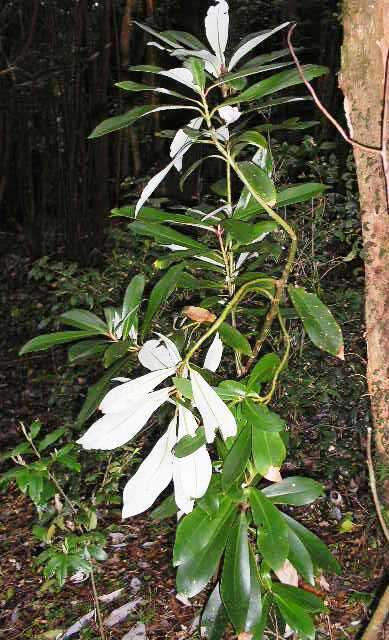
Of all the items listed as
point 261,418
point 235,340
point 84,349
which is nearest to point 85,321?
point 84,349

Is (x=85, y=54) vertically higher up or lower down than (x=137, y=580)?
higher up

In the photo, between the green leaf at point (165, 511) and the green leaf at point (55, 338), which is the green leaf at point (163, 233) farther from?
the green leaf at point (165, 511)

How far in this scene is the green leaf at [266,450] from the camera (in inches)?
40.6

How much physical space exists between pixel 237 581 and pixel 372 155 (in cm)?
75

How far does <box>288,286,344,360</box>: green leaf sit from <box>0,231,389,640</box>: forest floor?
0.74 m

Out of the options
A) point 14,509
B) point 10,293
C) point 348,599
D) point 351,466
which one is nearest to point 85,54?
point 10,293

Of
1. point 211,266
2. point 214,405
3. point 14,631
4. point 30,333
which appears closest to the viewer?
point 214,405

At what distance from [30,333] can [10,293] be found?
0.81 metres

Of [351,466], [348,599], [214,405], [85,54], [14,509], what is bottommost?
[14,509]

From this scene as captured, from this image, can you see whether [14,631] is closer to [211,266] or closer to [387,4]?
[211,266]

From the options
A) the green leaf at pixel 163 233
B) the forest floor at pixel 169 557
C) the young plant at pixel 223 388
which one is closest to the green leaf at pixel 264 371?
the young plant at pixel 223 388

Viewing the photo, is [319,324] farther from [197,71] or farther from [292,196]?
[197,71]

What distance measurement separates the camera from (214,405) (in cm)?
94

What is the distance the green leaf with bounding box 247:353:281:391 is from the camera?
1.12 m
